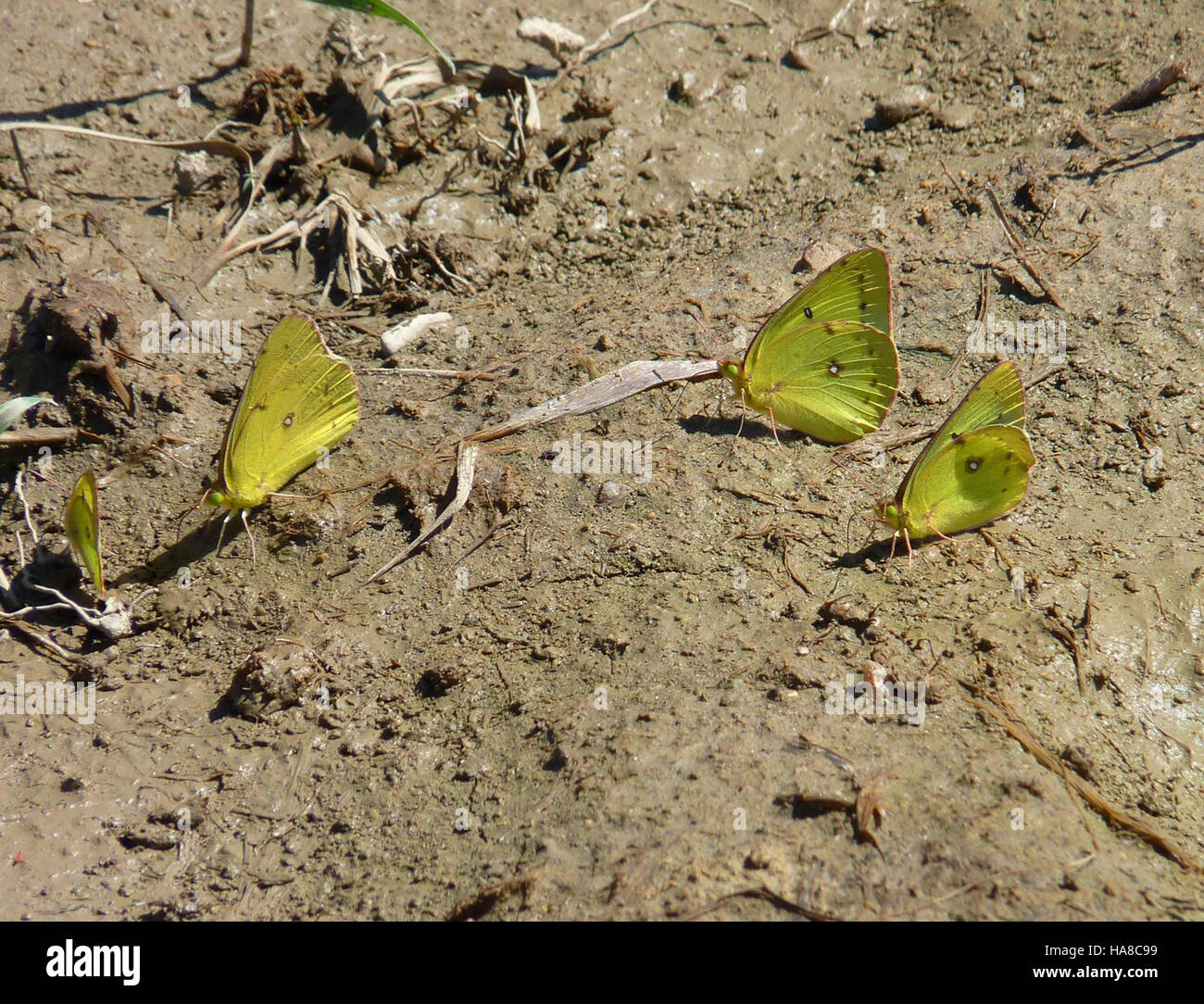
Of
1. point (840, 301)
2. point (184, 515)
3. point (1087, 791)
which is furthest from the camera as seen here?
point (184, 515)

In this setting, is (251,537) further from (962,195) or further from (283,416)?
(962,195)

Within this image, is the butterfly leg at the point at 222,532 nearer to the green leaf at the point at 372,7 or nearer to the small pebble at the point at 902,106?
the green leaf at the point at 372,7

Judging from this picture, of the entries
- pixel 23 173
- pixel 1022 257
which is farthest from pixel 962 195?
pixel 23 173

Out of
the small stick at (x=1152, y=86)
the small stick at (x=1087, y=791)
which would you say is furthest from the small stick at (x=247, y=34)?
the small stick at (x=1087, y=791)

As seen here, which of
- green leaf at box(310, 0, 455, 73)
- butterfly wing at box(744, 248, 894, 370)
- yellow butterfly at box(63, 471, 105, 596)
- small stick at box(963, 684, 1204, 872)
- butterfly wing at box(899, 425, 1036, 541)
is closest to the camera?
small stick at box(963, 684, 1204, 872)

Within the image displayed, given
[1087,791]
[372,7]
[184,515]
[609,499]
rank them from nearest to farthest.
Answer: [1087,791] < [609,499] < [184,515] < [372,7]

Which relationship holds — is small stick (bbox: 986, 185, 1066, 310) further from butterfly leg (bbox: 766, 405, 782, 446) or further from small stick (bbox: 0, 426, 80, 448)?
small stick (bbox: 0, 426, 80, 448)

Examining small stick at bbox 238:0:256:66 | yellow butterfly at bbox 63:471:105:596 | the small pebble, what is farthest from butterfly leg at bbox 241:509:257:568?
the small pebble

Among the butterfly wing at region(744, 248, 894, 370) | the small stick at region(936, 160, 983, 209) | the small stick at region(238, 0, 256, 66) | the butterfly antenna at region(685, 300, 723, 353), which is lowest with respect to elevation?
the butterfly wing at region(744, 248, 894, 370)
